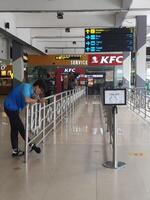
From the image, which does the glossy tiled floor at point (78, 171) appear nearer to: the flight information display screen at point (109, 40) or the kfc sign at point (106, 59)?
the flight information display screen at point (109, 40)

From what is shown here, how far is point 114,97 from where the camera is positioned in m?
5.84

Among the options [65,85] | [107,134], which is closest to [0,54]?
[65,85]

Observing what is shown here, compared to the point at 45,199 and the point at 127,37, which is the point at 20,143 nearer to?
the point at 45,199

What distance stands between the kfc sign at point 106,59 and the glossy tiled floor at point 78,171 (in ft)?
62.1

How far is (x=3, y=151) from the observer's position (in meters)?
7.10

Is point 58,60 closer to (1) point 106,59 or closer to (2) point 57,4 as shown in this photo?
(1) point 106,59

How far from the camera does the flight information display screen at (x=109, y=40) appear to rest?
48.8ft

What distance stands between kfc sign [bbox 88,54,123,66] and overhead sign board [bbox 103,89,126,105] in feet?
71.0

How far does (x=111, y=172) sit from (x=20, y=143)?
2894mm

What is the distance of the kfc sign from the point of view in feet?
90.0

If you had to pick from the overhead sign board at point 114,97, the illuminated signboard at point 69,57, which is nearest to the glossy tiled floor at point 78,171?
the overhead sign board at point 114,97

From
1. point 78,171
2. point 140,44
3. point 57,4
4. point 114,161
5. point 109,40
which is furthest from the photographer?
point 140,44

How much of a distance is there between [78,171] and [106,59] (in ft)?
73.2

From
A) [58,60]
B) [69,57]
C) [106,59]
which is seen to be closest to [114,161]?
[106,59]
